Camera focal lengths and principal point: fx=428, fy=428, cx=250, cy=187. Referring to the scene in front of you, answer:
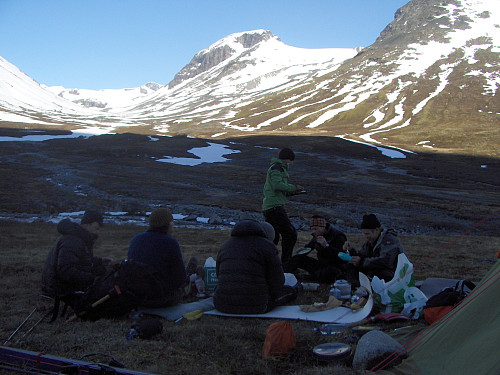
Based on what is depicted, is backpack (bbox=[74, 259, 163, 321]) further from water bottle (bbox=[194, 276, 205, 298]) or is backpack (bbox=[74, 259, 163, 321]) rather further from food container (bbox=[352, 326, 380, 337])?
food container (bbox=[352, 326, 380, 337])

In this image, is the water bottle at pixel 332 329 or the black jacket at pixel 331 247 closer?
the water bottle at pixel 332 329

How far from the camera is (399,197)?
101ft

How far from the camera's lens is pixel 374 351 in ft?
15.0

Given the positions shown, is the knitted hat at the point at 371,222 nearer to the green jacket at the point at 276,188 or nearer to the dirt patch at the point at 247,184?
the green jacket at the point at 276,188

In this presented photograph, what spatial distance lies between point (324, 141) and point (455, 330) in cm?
7459

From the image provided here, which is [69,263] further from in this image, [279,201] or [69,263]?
[279,201]

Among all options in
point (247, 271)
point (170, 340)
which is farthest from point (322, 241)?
point (170, 340)

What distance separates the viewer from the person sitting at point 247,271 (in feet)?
21.4

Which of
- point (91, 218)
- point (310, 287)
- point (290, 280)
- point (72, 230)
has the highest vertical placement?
point (91, 218)

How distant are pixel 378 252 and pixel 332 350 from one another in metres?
3.60

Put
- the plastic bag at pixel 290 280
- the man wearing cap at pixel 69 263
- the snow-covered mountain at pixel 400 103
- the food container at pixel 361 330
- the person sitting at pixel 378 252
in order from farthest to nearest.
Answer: the snow-covered mountain at pixel 400 103 < the plastic bag at pixel 290 280 < the person sitting at pixel 378 252 < the man wearing cap at pixel 69 263 < the food container at pixel 361 330

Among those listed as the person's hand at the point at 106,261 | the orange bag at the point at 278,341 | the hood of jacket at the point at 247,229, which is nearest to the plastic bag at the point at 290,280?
the hood of jacket at the point at 247,229

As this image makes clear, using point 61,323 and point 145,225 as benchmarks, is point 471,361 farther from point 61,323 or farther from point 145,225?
point 145,225

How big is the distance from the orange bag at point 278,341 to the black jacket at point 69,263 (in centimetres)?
358
